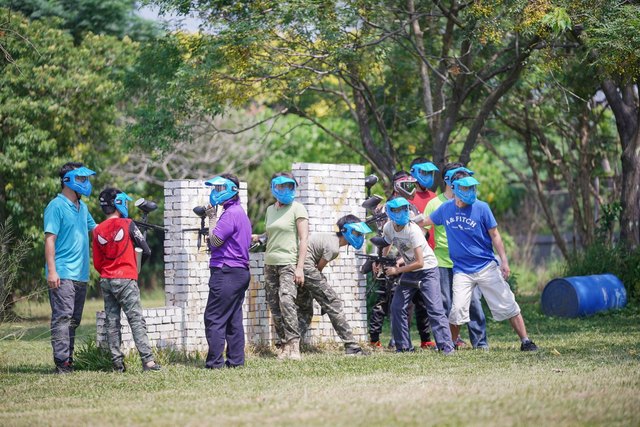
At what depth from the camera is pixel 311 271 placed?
35.1ft

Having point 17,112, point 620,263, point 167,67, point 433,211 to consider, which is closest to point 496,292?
point 433,211

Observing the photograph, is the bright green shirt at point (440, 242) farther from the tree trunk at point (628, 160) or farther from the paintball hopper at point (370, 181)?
the tree trunk at point (628, 160)

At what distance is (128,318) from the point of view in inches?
391

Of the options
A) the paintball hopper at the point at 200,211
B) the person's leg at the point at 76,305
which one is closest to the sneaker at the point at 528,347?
the paintball hopper at the point at 200,211

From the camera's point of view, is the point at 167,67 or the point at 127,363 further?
the point at 167,67

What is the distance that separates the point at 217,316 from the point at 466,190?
9.62 feet

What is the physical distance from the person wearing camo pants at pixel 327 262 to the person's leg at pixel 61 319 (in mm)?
2522

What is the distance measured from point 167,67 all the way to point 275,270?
8082 mm

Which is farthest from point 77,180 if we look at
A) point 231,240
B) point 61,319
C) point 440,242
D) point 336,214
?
point 440,242

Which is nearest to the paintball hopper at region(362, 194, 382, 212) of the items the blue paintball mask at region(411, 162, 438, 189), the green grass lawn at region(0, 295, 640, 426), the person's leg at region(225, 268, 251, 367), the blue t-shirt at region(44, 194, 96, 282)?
the blue paintball mask at region(411, 162, 438, 189)

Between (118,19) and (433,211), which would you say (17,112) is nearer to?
(118,19)

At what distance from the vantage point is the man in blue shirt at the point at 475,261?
1045cm

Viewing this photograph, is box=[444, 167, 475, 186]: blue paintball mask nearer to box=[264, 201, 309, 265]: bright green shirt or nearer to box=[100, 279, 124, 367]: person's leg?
box=[264, 201, 309, 265]: bright green shirt

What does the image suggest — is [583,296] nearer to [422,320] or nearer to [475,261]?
[422,320]
